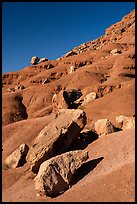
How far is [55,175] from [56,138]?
4.37m

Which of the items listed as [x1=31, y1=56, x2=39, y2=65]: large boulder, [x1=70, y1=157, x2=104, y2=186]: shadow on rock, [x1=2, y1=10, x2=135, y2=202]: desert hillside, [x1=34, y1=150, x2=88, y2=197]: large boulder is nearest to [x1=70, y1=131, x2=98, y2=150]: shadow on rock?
[x1=2, y1=10, x2=135, y2=202]: desert hillside

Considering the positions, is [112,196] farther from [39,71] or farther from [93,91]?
[39,71]

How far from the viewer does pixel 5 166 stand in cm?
2006

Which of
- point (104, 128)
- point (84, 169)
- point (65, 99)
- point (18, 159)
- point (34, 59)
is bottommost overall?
point (18, 159)

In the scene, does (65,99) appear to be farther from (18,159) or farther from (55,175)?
(55,175)

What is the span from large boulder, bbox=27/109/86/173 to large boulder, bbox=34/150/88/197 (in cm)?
303

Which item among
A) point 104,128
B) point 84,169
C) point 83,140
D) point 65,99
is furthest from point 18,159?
point 65,99

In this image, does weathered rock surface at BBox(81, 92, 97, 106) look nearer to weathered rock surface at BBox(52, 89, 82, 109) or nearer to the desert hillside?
the desert hillside

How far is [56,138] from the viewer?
55.5 ft

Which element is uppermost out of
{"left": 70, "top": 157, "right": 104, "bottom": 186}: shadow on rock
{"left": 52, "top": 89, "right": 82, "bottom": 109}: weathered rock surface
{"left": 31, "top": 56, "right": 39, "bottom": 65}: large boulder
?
{"left": 31, "top": 56, "right": 39, "bottom": 65}: large boulder

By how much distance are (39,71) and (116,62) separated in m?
18.2

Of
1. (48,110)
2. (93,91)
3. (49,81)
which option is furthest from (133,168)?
(49,81)

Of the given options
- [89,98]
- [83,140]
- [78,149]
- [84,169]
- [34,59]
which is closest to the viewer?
[84,169]

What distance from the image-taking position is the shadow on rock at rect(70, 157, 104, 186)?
13704 mm
